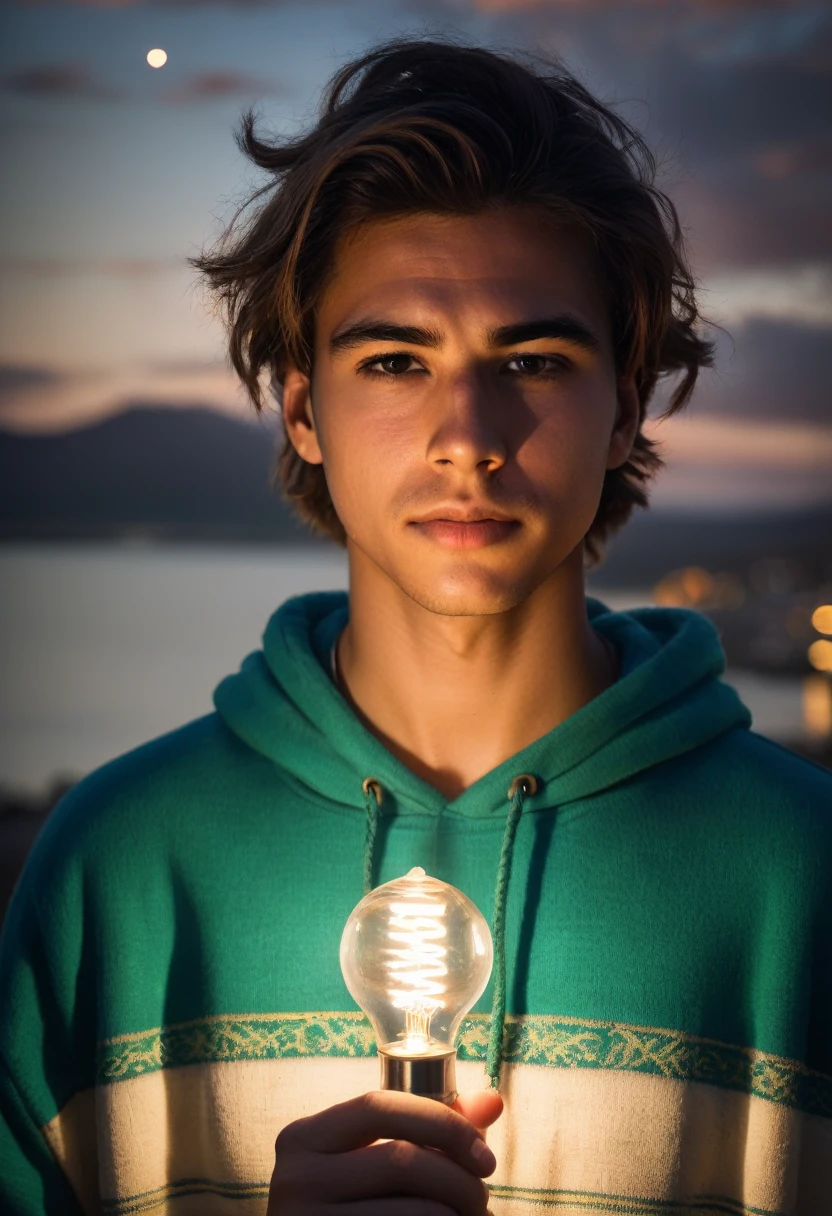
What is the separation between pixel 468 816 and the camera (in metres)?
1.47

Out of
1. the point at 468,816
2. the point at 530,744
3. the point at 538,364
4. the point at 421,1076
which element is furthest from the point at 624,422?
the point at 421,1076

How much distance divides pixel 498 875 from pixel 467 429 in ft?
1.58

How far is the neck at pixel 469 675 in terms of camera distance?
152 centimetres

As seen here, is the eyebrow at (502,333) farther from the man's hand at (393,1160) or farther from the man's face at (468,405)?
the man's hand at (393,1160)

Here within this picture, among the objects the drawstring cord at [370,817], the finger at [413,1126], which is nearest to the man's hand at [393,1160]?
the finger at [413,1126]

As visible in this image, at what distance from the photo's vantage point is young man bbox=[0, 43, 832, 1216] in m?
1.41

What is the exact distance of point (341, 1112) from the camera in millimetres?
1151

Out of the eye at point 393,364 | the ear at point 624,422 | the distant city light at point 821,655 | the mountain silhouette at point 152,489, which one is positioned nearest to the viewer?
the eye at point 393,364

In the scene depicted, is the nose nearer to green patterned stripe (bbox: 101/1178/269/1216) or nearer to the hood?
the hood

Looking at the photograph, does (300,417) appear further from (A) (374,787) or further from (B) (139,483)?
(B) (139,483)

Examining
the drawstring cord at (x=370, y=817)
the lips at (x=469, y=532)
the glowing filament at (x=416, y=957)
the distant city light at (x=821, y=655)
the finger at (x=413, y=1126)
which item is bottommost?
the finger at (x=413, y=1126)

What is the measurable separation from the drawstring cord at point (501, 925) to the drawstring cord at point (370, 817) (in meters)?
0.14

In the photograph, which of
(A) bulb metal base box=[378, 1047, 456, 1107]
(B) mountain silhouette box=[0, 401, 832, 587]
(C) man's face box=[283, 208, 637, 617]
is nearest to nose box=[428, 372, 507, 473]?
Answer: (C) man's face box=[283, 208, 637, 617]

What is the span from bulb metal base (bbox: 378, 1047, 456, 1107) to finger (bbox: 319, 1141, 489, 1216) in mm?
46
